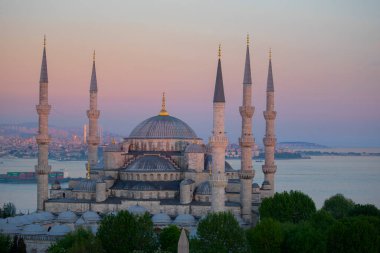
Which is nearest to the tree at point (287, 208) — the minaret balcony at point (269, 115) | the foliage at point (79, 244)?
the minaret balcony at point (269, 115)

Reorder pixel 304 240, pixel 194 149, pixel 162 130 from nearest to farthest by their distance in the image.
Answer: pixel 304 240
pixel 194 149
pixel 162 130

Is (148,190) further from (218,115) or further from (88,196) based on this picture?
(218,115)

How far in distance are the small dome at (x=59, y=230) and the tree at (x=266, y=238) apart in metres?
8.68

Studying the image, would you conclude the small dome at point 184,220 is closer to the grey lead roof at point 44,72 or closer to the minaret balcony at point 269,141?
the minaret balcony at point 269,141

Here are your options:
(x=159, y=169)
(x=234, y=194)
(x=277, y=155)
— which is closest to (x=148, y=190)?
(x=159, y=169)

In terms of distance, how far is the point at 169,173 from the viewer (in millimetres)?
31375

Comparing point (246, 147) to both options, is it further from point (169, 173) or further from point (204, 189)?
point (169, 173)

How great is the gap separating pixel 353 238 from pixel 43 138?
56.7ft

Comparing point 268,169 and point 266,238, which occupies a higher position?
point 268,169

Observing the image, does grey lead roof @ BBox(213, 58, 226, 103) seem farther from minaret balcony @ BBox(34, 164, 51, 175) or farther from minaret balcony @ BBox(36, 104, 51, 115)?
minaret balcony @ BBox(36, 104, 51, 115)

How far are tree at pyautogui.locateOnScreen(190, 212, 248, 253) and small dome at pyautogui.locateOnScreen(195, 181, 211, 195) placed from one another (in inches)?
298

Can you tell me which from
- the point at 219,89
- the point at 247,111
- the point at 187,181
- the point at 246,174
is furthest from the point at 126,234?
the point at 247,111

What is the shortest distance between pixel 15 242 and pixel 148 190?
798 centimetres

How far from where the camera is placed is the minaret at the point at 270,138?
3316cm
